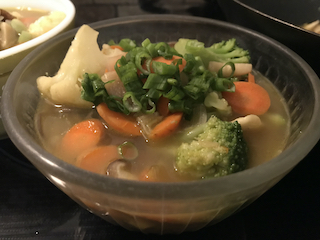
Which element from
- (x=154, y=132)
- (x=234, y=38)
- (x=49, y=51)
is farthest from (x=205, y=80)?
(x=49, y=51)

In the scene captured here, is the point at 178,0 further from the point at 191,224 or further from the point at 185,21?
the point at 191,224

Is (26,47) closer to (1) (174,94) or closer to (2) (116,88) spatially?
(2) (116,88)

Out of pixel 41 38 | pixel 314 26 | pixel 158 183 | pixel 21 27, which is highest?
pixel 314 26

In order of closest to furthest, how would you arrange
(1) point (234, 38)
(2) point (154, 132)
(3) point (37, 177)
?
(2) point (154, 132) → (3) point (37, 177) → (1) point (234, 38)

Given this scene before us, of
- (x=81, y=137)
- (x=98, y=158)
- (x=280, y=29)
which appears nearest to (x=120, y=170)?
(x=98, y=158)

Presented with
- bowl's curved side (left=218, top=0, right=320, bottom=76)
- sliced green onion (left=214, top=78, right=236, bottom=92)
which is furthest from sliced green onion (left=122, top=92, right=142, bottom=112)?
bowl's curved side (left=218, top=0, right=320, bottom=76)

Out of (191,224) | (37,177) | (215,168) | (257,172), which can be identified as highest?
(257,172)

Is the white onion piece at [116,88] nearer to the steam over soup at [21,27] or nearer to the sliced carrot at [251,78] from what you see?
the sliced carrot at [251,78]
